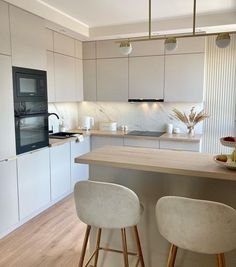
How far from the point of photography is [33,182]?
126 inches

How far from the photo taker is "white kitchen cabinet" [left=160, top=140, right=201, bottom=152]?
3.84 m

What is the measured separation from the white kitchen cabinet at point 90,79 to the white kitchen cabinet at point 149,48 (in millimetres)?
740

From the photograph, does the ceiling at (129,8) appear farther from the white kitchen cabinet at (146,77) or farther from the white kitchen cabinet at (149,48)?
the white kitchen cabinet at (146,77)

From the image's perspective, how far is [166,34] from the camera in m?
3.91

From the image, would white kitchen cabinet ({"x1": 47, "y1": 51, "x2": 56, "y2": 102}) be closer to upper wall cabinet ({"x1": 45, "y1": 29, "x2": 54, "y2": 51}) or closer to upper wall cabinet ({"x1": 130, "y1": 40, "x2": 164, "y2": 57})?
upper wall cabinet ({"x1": 45, "y1": 29, "x2": 54, "y2": 51})

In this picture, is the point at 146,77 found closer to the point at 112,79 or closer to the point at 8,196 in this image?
the point at 112,79

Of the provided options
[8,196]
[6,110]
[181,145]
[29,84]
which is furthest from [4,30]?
[181,145]

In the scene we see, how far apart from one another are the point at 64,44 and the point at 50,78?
25.6 inches

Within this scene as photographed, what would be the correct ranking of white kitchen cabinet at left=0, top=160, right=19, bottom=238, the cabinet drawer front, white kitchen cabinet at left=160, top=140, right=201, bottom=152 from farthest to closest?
the cabinet drawer front → white kitchen cabinet at left=160, top=140, right=201, bottom=152 → white kitchen cabinet at left=0, top=160, right=19, bottom=238

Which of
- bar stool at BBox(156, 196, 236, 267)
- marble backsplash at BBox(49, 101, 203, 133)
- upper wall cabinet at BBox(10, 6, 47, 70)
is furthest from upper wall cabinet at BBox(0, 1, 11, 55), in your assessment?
bar stool at BBox(156, 196, 236, 267)

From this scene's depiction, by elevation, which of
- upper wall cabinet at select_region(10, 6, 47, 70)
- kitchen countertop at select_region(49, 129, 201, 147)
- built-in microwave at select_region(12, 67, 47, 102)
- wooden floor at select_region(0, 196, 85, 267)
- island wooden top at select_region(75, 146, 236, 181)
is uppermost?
upper wall cabinet at select_region(10, 6, 47, 70)

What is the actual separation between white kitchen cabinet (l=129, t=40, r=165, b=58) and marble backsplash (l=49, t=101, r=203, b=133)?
0.86 meters

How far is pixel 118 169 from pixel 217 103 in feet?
8.98

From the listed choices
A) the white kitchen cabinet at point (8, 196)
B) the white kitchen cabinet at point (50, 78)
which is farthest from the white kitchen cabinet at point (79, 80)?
the white kitchen cabinet at point (8, 196)
